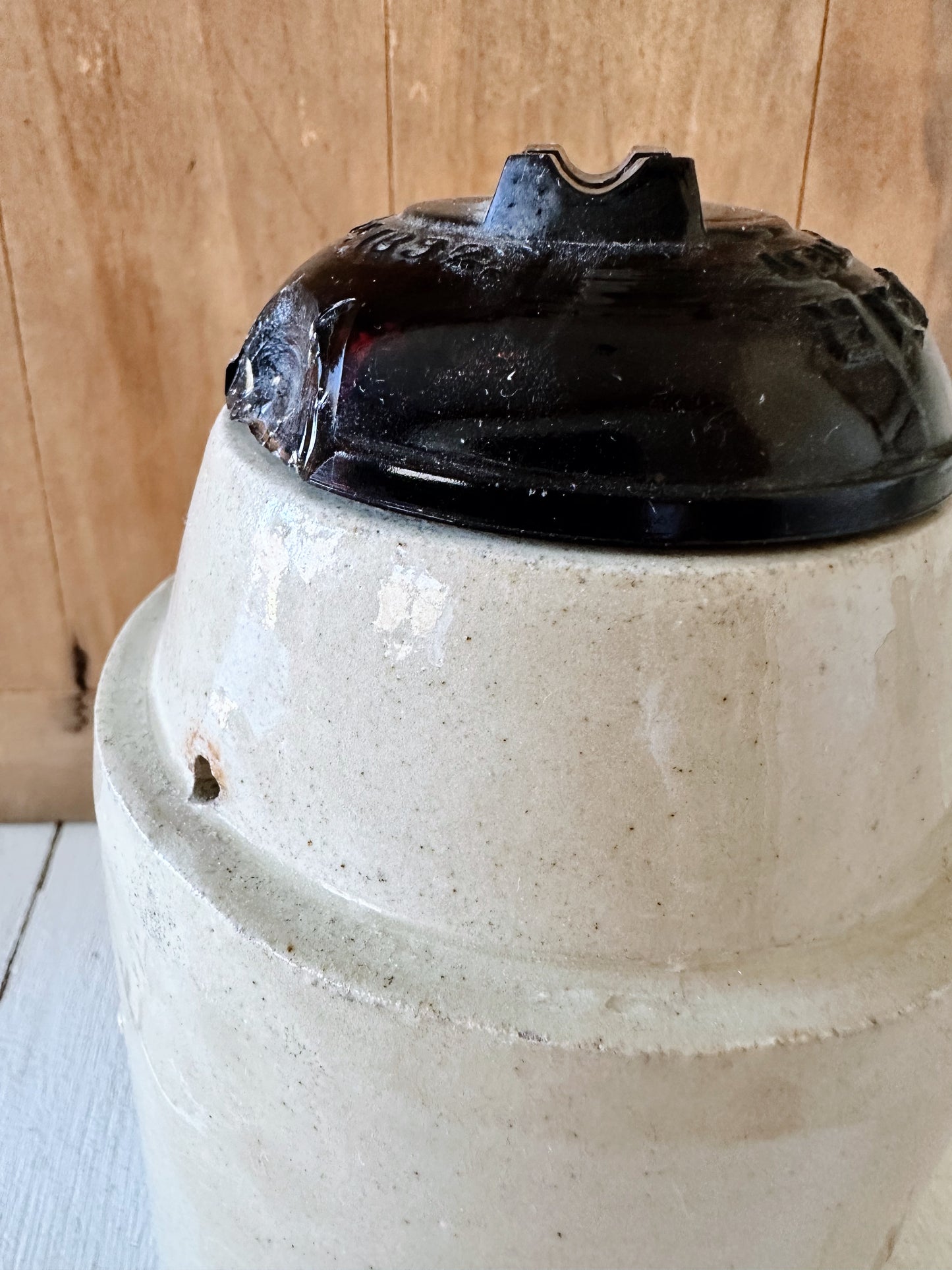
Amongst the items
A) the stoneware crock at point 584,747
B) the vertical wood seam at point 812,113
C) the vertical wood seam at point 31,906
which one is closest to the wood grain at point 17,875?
the vertical wood seam at point 31,906

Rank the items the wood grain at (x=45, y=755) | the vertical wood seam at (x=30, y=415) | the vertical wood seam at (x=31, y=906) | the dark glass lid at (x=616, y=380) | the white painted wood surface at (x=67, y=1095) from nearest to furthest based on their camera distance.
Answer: the dark glass lid at (x=616, y=380) < the white painted wood surface at (x=67, y=1095) < the vertical wood seam at (x=30, y=415) < the vertical wood seam at (x=31, y=906) < the wood grain at (x=45, y=755)

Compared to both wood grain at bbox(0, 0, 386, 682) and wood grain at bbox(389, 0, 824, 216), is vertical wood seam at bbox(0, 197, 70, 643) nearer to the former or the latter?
wood grain at bbox(0, 0, 386, 682)

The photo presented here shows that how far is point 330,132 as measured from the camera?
3.13 ft

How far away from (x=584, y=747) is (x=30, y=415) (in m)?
0.83

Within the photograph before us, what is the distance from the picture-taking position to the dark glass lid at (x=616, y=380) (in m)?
0.49

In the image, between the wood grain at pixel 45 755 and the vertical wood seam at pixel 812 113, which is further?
the wood grain at pixel 45 755

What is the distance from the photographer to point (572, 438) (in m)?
0.49

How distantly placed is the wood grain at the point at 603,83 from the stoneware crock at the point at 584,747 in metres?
0.40

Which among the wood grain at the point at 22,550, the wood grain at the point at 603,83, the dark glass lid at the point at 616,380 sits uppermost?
the wood grain at the point at 603,83

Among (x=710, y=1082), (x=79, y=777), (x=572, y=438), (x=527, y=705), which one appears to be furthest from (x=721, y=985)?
(x=79, y=777)

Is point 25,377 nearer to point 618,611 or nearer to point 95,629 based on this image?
point 95,629

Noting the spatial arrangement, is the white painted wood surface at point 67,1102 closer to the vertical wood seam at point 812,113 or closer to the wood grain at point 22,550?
the wood grain at point 22,550

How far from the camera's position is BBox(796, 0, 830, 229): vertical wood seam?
90cm

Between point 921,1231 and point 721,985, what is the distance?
1.72 feet
